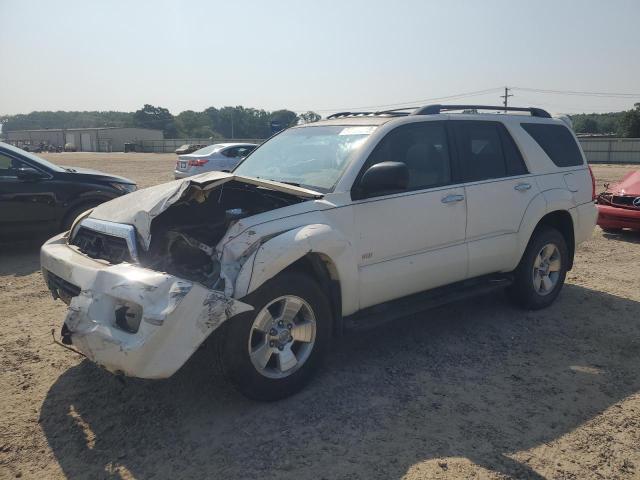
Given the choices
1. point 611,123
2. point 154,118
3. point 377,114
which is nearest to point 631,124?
point 611,123

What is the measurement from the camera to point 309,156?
4.51 metres

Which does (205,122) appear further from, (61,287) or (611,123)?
(61,287)

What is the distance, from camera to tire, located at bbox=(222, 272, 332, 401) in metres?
3.35

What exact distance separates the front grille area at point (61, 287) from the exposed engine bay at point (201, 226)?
1.84ft

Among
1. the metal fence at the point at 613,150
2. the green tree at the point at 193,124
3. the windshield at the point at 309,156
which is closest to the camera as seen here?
the windshield at the point at 309,156

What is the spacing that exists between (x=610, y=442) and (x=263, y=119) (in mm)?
110230

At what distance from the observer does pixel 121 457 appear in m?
3.04

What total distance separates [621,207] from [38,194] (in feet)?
30.2

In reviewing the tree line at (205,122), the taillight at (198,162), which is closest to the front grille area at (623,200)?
the taillight at (198,162)

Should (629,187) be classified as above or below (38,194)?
below

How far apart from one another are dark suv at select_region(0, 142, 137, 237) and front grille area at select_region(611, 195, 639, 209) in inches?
330

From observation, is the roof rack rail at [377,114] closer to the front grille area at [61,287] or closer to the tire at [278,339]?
the tire at [278,339]

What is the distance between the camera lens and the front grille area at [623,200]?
9.03 metres

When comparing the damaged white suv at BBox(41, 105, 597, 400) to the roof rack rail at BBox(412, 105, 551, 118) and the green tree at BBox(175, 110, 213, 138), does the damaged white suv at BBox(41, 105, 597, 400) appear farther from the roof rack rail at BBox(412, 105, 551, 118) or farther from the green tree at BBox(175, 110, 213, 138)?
the green tree at BBox(175, 110, 213, 138)
